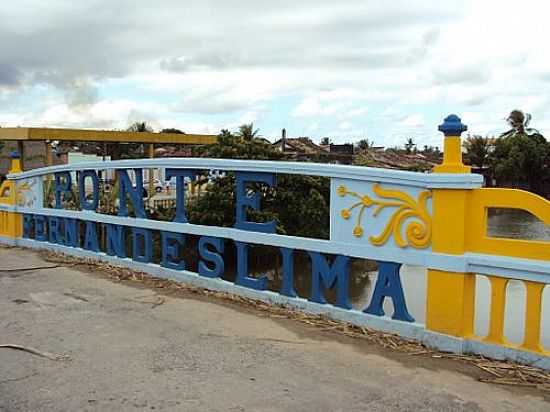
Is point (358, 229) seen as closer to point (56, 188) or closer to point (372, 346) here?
point (372, 346)

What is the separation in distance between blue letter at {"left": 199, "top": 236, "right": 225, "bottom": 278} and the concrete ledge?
0.24 feet

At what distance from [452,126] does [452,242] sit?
78 centimetres

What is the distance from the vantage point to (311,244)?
16.1ft

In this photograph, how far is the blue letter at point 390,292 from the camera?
4.39 m

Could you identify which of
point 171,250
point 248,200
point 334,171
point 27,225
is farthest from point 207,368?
point 27,225

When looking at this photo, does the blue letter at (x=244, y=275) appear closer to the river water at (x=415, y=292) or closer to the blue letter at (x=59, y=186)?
the river water at (x=415, y=292)

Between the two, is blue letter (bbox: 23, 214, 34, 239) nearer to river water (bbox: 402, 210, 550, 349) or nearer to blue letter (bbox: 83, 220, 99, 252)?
blue letter (bbox: 83, 220, 99, 252)

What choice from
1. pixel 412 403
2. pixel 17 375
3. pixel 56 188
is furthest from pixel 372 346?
pixel 56 188

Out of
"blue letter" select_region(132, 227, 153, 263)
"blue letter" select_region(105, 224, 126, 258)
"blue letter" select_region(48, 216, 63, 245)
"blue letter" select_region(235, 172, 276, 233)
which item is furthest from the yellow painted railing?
"blue letter" select_region(48, 216, 63, 245)

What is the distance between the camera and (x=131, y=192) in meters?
6.87

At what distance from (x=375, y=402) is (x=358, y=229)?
63.9 inches

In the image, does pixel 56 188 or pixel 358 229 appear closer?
pixel 358 229

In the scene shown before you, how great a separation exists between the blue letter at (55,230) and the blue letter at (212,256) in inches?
119

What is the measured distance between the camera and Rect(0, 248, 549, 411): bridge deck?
322cm
